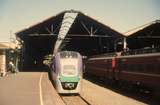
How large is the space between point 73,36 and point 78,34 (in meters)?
1.30

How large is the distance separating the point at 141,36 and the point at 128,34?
3.34 metres

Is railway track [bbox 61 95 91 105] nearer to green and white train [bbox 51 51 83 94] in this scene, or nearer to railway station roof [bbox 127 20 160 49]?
green and white train [bbox 51 51 83 94]

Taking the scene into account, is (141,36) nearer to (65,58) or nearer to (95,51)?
(95,51)

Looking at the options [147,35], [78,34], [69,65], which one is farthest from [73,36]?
[69,65]

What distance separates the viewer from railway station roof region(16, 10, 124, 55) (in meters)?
54.2

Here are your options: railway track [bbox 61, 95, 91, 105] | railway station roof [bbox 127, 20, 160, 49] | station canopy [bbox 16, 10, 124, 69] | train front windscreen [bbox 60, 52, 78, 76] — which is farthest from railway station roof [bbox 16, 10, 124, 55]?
railway track [bbox 61, 95, 91, 105]

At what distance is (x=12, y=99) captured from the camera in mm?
23203

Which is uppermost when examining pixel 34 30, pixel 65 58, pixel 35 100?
pixel 34 30

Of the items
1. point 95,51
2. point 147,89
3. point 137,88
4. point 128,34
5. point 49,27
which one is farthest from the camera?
point 95,51

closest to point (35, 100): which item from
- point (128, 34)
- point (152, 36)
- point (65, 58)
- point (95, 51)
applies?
point (65, 58)

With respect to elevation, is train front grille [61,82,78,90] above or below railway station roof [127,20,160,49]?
below

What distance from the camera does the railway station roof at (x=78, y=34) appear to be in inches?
2132

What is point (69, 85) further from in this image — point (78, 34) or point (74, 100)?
point (78, 34)

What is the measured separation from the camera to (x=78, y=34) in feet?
215
